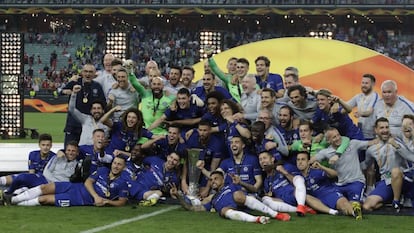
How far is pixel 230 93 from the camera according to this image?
40.8 feet

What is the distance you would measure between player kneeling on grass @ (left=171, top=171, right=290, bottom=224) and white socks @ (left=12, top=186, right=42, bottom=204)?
170 centimetres

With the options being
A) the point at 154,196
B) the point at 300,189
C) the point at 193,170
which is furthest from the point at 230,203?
the point at 154,196

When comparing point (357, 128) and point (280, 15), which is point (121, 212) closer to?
point (357, 128)

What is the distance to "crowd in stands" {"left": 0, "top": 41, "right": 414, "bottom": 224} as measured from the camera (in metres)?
10.8

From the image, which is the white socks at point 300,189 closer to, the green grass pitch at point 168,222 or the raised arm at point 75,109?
the green grass pitch at point 168,222

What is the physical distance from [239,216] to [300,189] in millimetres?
946

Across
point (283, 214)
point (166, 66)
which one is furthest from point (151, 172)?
point (166, 66)

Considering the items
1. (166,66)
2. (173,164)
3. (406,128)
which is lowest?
(166,66)

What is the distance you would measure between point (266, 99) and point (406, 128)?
1.72 metres

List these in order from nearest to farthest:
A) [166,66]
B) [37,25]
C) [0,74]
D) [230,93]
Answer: [230,93]
[0,74]
[166,66]
[37,25]

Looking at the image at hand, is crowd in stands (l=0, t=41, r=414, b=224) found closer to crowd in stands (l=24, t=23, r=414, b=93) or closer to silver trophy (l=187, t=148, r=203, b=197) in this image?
silver trophy (l=187, t=148, r=203, b=197)

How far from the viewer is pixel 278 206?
35.0 ft

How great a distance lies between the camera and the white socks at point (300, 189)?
34.2ft

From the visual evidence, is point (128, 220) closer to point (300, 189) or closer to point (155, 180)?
point (155, 180)
